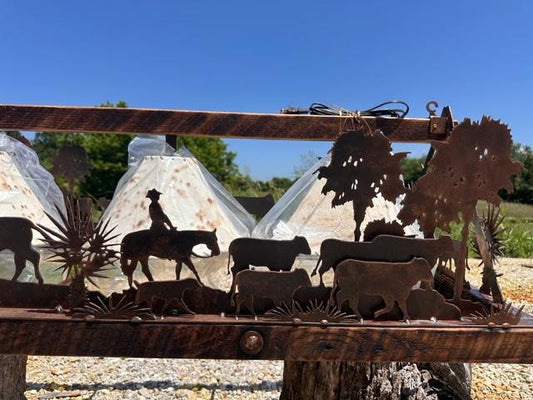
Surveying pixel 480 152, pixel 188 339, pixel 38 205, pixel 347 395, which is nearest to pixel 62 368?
pixel 38 205

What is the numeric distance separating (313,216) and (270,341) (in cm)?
73

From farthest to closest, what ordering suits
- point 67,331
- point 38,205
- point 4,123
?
point 38,205 < point 4,123 < point 67,331

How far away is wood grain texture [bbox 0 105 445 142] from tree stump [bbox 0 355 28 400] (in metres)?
0.82

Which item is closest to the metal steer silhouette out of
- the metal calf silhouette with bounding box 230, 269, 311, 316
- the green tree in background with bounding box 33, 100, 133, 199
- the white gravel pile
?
the metal calf silhouette with bounding box 230, 269, 311, 316

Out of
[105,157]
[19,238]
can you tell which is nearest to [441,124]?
[19,238]

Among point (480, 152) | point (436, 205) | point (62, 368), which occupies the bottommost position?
point (62, 368)

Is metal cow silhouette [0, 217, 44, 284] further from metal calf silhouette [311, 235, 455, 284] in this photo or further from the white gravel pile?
the white gravel pile

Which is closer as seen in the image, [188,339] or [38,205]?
[188,339]

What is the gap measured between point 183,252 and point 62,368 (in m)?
1.97

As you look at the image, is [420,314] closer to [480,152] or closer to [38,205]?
[480,152]

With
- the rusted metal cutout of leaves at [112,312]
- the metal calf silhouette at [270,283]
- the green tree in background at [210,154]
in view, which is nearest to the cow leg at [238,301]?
the metal calf silhouette at [270,283]

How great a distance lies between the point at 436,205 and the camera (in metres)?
0.87

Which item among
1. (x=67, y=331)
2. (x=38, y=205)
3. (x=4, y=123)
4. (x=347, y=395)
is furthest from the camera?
(x=347, y=395)

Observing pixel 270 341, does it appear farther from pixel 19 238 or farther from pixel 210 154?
pixel 210 154
